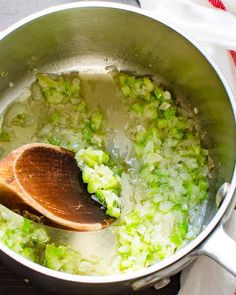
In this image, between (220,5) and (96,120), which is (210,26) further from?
(96,120)

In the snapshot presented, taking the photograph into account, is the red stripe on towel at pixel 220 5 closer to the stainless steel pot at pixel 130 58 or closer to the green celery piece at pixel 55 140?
the stainless steel pot at pixel 130 58

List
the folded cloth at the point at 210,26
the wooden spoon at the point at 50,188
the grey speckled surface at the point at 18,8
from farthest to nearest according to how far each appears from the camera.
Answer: the grey speckled surface at the point at 18,8
the folded cloth at the point at 210,26
the wooden spoon at the point at 50,188

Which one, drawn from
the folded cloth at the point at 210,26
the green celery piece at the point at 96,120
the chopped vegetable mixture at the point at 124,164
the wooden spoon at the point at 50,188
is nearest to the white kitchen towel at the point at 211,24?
the folded cloth at the point at 210,26

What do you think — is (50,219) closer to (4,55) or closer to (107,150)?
(107,150)

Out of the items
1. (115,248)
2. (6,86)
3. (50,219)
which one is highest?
(6,86)

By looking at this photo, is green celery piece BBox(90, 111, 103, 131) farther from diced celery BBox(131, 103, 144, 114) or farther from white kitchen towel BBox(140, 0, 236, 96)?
white kitchen towel BBox(140, 0, 236, 96)

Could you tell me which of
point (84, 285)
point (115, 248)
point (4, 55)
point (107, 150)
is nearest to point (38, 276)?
point (84, 285)
